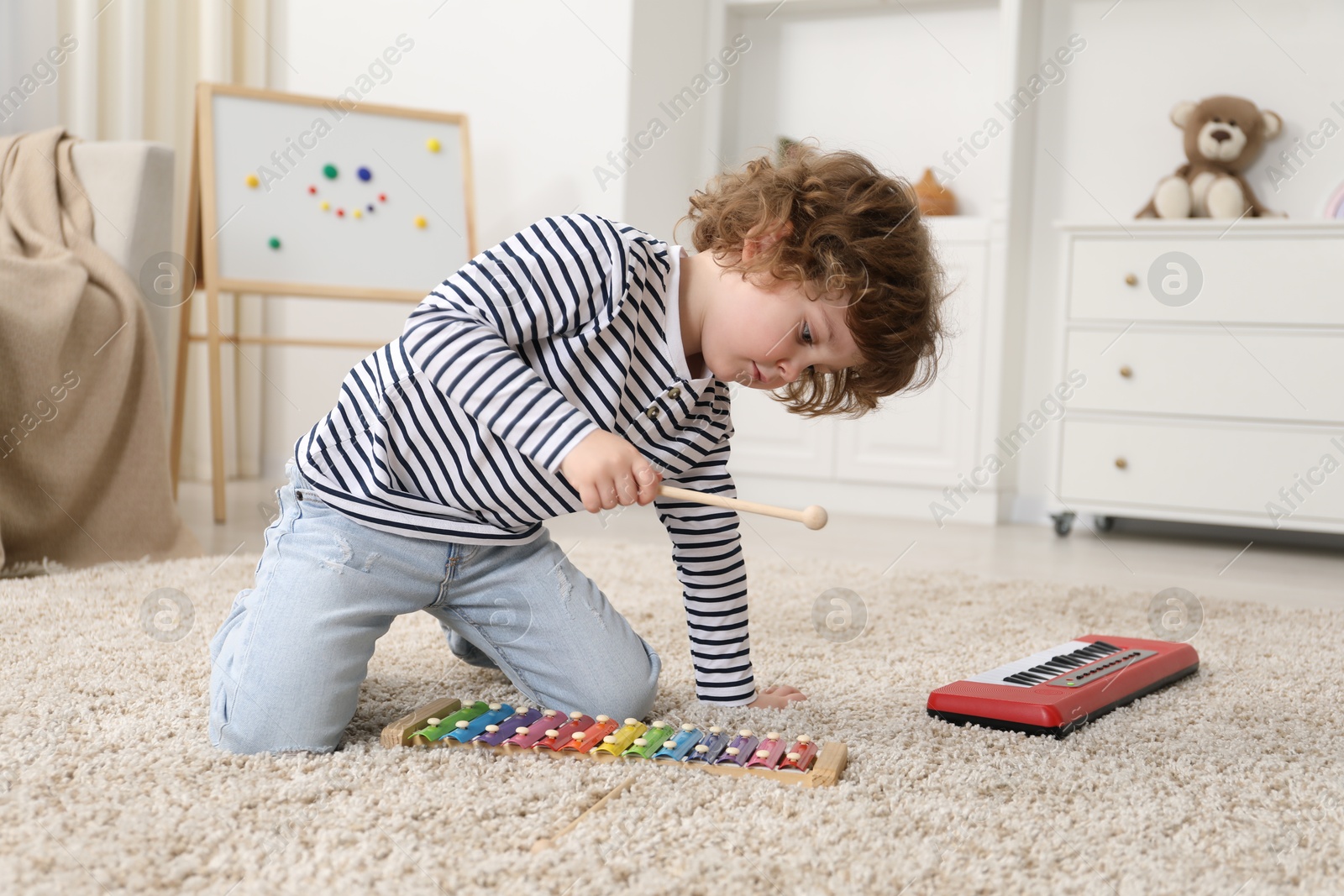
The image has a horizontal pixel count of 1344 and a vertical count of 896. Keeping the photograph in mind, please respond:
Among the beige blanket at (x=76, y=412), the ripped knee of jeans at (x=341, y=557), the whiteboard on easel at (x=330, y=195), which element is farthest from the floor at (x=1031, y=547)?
the ripped knee of jeans at (x=341, y=557)

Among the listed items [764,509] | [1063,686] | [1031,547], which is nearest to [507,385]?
[764,509]

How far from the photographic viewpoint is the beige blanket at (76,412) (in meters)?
1.41

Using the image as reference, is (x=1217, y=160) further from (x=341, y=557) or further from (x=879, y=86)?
(x=341, y=557)

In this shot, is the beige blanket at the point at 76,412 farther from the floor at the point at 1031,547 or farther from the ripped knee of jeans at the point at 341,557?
the ripped knee of jeans at the point at 341,557

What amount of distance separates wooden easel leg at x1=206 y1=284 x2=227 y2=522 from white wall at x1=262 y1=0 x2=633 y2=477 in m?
0.70

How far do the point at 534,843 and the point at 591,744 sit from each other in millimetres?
167

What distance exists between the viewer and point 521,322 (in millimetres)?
812

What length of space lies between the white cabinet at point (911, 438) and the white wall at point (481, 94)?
65cm

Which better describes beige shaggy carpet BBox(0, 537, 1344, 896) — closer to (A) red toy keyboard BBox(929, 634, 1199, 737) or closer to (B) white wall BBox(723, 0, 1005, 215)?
(A) red toy keyboard BBox(929, 634, 1199, 737)

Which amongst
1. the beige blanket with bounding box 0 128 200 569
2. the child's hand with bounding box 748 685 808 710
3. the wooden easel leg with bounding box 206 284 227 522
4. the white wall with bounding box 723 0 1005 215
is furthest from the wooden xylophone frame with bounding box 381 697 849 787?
the white wall with bounding box 723 0 1005 215

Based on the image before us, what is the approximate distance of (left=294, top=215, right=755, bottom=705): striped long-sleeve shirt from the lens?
784 millimetres

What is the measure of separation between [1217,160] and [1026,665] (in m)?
1.73

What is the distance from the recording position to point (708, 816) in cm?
67

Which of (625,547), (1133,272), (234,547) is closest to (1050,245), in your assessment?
(1133,272)
